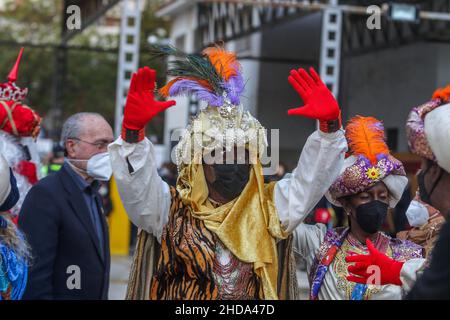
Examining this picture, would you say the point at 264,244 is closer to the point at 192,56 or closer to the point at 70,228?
the point at 192,56

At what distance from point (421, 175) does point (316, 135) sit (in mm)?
455

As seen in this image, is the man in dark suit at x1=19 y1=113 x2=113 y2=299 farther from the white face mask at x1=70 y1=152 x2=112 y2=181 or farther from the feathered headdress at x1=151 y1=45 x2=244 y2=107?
the feathered headdress at x1=151 y1=45 x2=244 y2=107

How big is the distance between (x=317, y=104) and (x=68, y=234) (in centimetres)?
168

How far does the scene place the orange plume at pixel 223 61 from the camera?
13.8 ft

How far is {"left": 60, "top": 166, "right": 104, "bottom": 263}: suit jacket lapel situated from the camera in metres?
4.89

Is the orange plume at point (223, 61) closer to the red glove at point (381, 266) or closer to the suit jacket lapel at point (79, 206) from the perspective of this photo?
the red glove at point (381, 266)

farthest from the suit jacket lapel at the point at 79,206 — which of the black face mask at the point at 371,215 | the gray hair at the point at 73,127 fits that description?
the black face mask at the point at 371,215

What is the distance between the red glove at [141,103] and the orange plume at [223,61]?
52 cm

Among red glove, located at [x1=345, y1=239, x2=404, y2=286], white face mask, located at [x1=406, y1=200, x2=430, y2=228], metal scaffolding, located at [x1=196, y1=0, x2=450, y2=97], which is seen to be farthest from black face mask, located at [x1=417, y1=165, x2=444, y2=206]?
metal scaffolding, located at [x1=196, y1=0, x2=450, y2=97]

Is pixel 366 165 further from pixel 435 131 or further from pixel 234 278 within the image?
pixel 435 131

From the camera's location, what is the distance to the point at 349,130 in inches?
177

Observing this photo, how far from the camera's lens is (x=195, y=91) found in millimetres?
4160

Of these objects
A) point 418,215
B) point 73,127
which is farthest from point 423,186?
point 73,127
